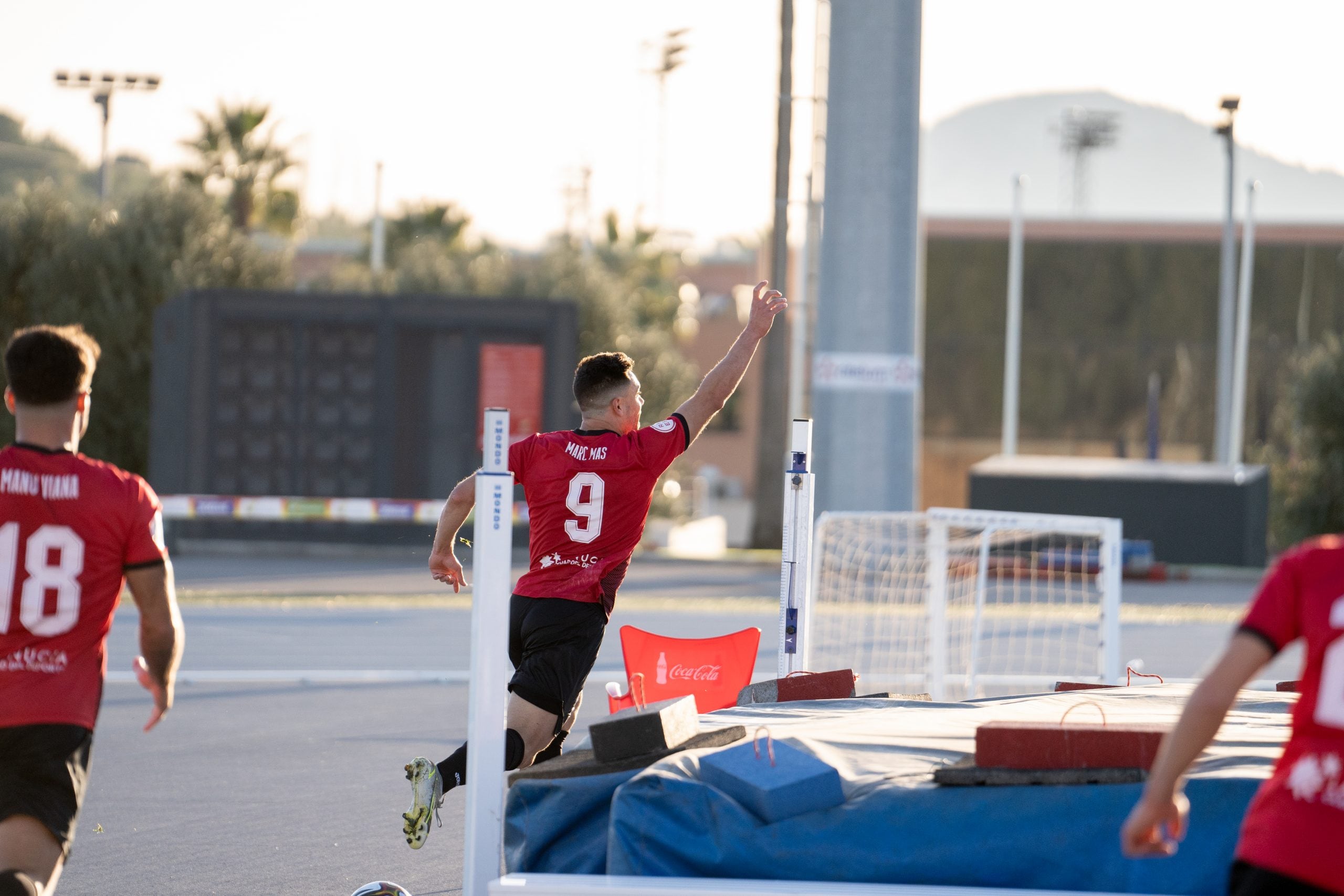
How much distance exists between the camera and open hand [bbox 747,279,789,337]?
6.23 m

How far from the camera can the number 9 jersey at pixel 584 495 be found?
18.9ft

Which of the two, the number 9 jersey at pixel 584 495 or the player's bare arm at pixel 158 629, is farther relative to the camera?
the number 9 jersey at pixel 584 495

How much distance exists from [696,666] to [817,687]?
1.01 meters

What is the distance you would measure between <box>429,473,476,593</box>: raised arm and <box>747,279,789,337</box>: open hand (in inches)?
51.4

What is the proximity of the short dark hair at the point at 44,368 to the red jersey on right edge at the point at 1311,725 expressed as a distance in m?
2.93

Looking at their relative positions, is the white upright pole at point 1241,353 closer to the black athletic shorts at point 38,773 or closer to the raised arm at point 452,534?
the raised arm at point 452,534

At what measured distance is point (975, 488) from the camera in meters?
28.0

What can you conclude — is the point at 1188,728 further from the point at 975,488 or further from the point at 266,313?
the point at 975,488

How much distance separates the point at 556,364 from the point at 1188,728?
68.4ft

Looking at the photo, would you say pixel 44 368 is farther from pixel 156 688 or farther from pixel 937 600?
pixel 937 600

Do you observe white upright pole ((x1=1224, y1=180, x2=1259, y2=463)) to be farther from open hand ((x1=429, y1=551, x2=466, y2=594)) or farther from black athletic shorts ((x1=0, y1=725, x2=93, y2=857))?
black athletic shorts ((x1=0, y1=725, x2=93, y2=857))

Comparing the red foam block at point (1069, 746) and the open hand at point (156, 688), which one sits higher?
the open hand at point (156, 688)

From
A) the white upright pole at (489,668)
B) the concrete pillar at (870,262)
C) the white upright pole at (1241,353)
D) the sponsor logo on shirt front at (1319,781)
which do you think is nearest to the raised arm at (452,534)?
the white upright pole at (489,668)

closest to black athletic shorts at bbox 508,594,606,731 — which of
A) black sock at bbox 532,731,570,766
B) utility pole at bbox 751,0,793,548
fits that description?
black sock at bbox 532,731,570,766
